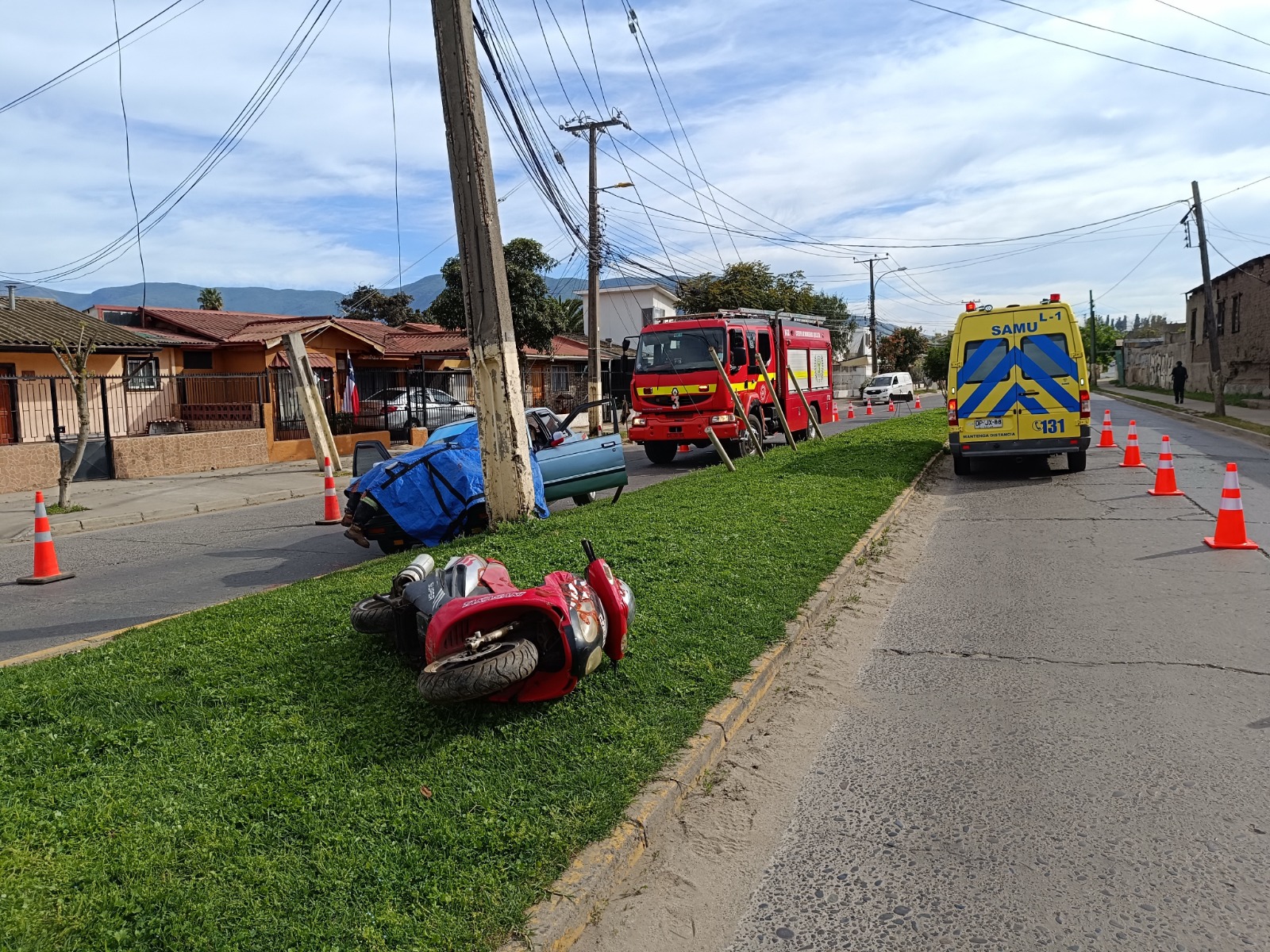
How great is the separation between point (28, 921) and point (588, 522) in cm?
677

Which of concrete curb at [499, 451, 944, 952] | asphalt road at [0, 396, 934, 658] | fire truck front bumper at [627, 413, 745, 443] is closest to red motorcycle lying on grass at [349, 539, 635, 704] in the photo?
concrete curb at [499, 451, 944, 952]

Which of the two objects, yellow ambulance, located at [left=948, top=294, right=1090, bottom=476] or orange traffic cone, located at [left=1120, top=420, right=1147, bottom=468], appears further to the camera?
orange traffic cone, located at [left=1120, top=420, right=1147, bottom=468]

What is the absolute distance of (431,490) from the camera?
377 inches

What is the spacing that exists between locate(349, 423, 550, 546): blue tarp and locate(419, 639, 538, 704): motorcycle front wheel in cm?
525

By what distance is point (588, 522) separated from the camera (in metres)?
9.41

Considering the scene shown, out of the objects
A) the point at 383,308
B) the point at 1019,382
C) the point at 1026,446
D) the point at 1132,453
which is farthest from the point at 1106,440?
the point at 383,308

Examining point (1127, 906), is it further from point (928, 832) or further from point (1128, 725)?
point (1128, 725)

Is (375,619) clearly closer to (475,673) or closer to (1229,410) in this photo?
(475,673)

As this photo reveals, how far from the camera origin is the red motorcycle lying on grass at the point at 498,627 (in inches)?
161

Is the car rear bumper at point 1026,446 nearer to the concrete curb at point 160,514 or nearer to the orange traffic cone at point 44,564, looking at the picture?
the concrete curb at point 160,514

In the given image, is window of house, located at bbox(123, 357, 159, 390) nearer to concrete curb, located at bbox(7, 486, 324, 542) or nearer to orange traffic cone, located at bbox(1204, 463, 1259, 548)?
concrete curb, located at bbox(7, 486, 324, 542)

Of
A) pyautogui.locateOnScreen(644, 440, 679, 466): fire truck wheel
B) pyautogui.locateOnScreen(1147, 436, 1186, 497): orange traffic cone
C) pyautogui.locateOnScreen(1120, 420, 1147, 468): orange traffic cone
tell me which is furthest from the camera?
pyautogui.locateOnScreen(644, 440, 679, 466): fire truck wheel

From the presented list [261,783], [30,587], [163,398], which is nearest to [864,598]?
[261,783]

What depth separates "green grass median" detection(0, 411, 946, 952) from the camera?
2.95 meters
